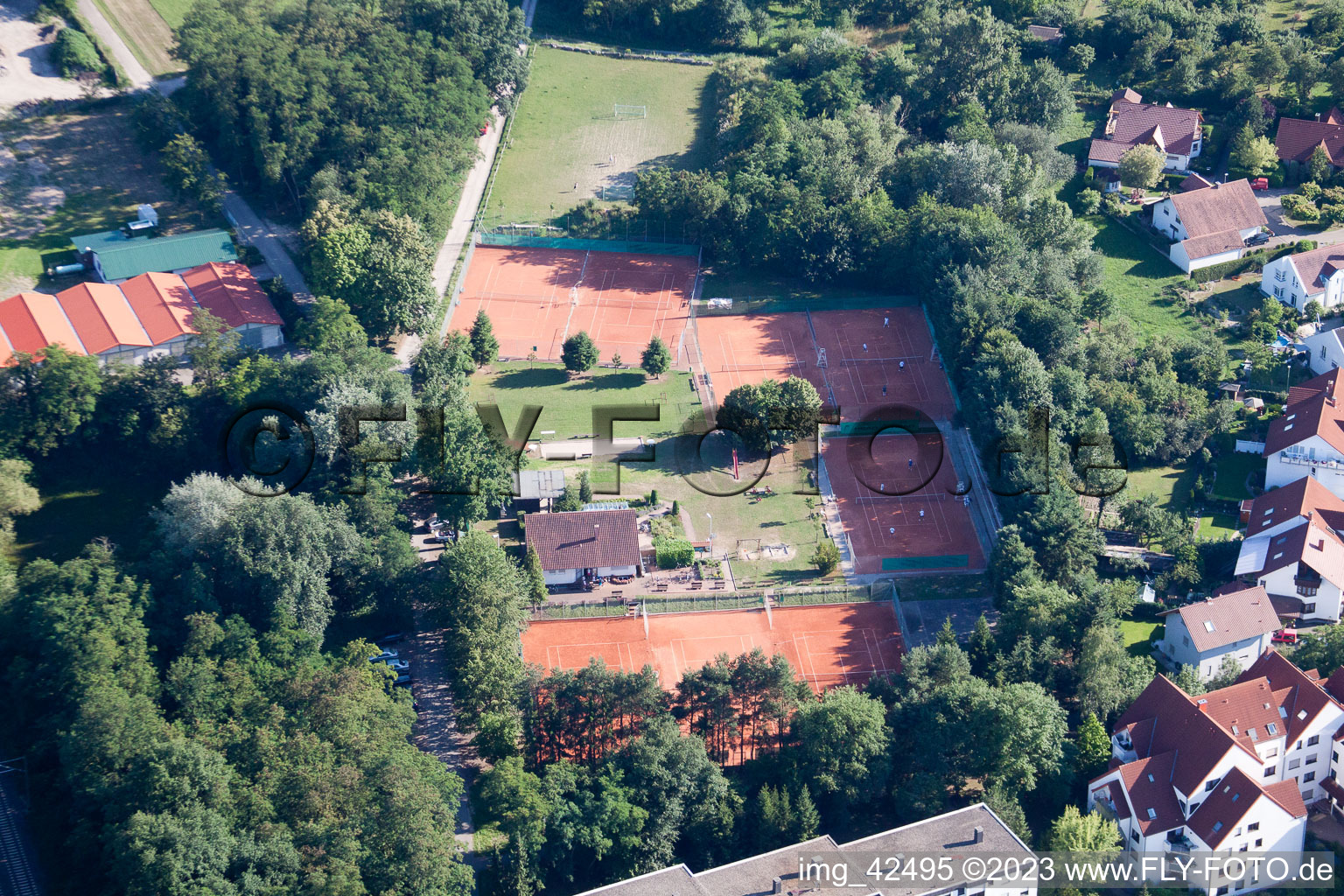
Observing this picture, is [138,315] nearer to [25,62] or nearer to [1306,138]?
[25,62]

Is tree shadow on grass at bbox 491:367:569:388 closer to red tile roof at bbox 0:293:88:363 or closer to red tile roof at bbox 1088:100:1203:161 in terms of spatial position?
red tile roof at bbox 0:293:88:363

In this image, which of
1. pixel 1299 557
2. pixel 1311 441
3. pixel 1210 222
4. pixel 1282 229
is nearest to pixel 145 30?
pixel 1210 222

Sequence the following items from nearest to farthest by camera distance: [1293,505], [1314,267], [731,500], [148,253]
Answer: [1293,505] → [731,500] → [1314,267] → [148,253]

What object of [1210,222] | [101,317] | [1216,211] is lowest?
[101,317]

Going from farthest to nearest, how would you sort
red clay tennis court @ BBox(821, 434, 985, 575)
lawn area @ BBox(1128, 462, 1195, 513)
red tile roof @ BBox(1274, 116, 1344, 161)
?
red tile roof @ BBox(1274, 116, 1344, 161) → lawn area @ BBox(1128, 462, 1195, 513) → red clay tennis court @ BBox(821, 434, 985, 575)

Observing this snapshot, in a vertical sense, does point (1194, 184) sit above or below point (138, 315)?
above

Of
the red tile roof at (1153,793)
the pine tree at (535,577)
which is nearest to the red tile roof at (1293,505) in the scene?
the red tile roof at (1153,793)

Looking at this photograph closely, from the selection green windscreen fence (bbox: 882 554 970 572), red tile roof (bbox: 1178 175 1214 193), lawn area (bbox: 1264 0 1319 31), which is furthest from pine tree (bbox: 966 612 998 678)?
lawn area (bbox: 1264 0 1319 31)

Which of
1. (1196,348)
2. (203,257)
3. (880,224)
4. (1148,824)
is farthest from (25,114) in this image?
(1148,824)
